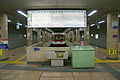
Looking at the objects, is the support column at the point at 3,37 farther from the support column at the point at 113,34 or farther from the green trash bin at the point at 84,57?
the support column at the point at 113,34

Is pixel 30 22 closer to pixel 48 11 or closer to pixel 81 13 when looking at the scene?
pixel 48 11

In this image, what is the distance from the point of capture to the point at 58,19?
5.03 meters

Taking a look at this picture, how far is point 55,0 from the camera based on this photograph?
452 centimetres

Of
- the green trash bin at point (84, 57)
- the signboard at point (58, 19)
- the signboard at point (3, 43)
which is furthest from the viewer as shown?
the signboard at point (3, 43)

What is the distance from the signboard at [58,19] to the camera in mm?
5035

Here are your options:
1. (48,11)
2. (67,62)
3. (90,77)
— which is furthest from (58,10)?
(90,77)

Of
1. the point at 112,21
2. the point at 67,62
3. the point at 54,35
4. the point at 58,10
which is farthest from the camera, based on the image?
the point at 54,35

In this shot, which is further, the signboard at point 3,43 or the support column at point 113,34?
the support column at point 113,34

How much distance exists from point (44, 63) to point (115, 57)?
5938 millimetres

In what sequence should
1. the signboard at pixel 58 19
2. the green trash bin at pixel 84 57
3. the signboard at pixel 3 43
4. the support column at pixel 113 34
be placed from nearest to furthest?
the green trash bin at pixel 84 57 < the signboard at pixel 58 19 < the signboard at pixel 3 43 < the support column at pixel 113 34

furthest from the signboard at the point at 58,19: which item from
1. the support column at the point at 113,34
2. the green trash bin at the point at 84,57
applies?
the support column at the point at 113,34

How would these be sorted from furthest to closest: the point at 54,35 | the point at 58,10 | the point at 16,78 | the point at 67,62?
the point at 54,35 → the point at 67,62 → the point at 58,10 → the point at 16,78

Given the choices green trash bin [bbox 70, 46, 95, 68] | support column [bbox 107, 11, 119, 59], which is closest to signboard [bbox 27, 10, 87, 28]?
green trash bin [bbox 70, 46, 95, 68]

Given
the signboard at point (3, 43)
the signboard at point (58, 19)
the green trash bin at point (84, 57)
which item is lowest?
the green trash bin at point (84, 57)
